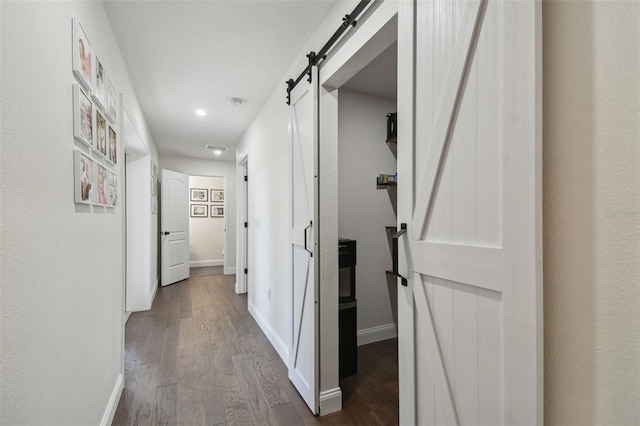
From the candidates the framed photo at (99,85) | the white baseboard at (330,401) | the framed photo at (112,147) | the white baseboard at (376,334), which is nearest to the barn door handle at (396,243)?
the white baseboard at (330,401)

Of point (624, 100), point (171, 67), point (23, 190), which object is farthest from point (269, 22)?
point (624, 100)

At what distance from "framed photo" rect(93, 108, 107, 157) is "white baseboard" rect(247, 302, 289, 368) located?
201 cm

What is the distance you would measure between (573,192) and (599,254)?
0.15m

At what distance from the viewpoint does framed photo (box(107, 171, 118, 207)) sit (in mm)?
1813

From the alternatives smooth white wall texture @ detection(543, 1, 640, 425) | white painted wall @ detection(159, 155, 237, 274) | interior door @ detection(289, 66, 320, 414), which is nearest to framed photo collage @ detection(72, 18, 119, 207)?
interior door @ detection(289, 66, 320, 414)

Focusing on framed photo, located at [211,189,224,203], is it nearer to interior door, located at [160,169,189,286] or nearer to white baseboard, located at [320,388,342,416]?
interior door, located at [160,169,189,286]

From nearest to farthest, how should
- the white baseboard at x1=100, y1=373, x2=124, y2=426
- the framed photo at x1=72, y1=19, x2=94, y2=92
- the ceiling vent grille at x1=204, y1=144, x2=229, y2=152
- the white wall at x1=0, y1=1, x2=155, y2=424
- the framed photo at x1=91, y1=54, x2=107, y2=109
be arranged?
1. the white wall at x1=0, y1=1, x2=155, y2=424
2. the framed photo at x1=72, y1=19, x2=94, y2=92
3. the framed photo at x1=91, y1=54, x2=107, y2=109
4. the white baseboard at x1=100, y1=373, x2=124, y2=426
5. the ceiling vent grille at x1=204, y1=144, x2=229, y2=152

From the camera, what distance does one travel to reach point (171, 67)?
2.44 metres

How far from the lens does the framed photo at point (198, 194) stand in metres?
7.27

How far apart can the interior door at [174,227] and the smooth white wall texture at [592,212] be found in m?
5.54

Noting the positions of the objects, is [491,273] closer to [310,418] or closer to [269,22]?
[310,418]

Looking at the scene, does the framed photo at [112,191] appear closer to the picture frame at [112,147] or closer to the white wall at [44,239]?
the picture frame at [112,147]

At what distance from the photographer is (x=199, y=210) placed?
24.0 ft

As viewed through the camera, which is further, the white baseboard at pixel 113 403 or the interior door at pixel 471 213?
the white baseboard at pixel 113 403
